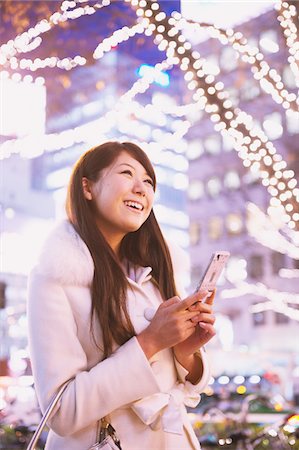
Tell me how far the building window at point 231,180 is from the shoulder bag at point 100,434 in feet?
112

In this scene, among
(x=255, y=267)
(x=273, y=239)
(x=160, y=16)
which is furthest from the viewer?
(x=255, y=267)

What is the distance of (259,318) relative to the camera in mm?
37906

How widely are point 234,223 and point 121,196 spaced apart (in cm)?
3664

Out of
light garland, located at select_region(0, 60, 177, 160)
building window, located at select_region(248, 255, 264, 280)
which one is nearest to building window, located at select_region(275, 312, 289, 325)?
building window, located at select_region(248, 255, 264, 280)

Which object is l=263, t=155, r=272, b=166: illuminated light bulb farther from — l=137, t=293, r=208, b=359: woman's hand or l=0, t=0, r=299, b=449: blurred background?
l=137, t=293, r=208, b=359: woman's hand

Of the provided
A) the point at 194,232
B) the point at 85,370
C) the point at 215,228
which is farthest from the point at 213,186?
the point at 85,370

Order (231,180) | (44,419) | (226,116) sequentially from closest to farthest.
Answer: (44,419)
(226,116)
(231,180)

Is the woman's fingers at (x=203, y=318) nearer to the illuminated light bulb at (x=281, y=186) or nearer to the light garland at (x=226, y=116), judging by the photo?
the light garland at (x=226, y=116)

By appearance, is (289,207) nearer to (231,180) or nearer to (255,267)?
(255,267)

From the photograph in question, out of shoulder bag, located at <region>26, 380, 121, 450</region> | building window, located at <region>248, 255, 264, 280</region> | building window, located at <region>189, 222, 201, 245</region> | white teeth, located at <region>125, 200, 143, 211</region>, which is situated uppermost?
white teeth, located at <region>125, 200, 143, 211</region>

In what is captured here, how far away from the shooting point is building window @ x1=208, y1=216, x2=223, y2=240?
39531 mm

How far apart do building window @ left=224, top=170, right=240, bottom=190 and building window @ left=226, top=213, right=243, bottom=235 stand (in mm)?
1855

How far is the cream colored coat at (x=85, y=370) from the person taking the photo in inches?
63.4

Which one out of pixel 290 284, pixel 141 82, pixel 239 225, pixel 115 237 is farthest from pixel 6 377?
pixel 239 225
